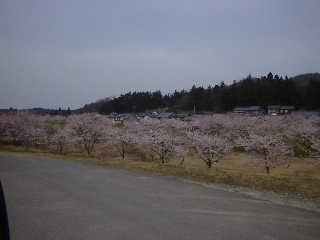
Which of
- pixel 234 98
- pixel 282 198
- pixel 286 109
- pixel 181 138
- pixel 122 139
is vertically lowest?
pixel 181 138

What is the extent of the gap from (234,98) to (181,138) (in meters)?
47.5

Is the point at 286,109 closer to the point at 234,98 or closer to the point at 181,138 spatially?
the point at 234,98

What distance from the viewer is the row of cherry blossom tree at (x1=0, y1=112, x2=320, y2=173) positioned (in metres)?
23.4

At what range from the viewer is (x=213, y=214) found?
574 centimetres

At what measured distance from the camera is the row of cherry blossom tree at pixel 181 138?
23391mm

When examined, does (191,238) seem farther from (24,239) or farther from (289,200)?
(289,200)

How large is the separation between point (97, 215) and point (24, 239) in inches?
63.4

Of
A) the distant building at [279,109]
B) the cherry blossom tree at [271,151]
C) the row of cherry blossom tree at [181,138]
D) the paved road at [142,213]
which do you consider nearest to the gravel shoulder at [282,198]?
the paved road at [142,213]

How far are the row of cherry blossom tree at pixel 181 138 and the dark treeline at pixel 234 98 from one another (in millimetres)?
19879

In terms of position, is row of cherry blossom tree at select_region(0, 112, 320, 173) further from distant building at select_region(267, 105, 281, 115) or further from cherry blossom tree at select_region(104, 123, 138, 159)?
distant building at select_region(267, 105, 281, 115)

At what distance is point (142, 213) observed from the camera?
5812 mm

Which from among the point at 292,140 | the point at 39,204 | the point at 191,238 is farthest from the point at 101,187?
the point at 292,140

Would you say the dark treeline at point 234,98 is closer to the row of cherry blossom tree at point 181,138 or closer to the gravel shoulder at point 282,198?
the row of cherry blossom tree at point 181,138

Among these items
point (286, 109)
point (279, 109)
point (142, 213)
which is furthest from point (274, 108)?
point (142, 213)
